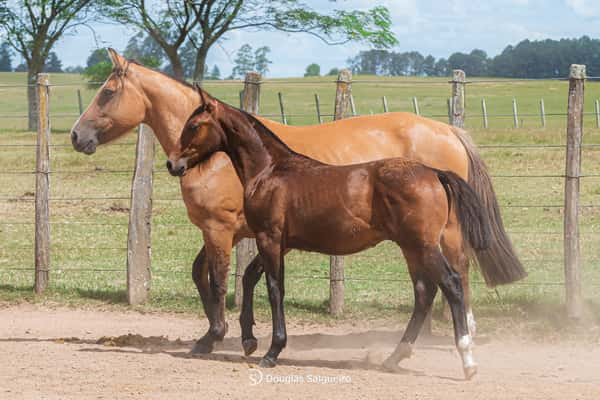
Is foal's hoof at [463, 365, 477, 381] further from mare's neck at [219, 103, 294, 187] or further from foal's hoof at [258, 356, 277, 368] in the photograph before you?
mare's neck at [219, 103, 294, 187]

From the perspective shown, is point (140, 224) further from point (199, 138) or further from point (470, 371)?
point (470, 371)

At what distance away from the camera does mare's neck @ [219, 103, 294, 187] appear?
20.8 ft

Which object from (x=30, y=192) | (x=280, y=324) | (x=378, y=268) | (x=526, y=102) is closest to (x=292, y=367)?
(x=280, y=324)

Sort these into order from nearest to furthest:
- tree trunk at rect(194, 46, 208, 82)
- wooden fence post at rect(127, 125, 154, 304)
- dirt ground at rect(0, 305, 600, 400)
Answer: dirt ground at rect(0, 305, 600, 400), wooden fence post at rect(127, 125, 154, 304), tree trunk at rect(194, 46, 208, 82)

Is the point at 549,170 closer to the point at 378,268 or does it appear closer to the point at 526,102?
the point at 378,268

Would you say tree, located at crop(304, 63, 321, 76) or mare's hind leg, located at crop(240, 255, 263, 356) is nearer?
mare's hind leg, located at crop(240, 255, 263, 356)

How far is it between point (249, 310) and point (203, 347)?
0.56 metres

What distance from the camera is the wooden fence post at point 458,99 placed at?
826 centimetres

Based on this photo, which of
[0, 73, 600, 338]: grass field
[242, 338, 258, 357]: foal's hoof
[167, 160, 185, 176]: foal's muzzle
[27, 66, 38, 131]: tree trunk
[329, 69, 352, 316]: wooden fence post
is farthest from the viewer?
[27, 66, 38, 131]: tree trunk

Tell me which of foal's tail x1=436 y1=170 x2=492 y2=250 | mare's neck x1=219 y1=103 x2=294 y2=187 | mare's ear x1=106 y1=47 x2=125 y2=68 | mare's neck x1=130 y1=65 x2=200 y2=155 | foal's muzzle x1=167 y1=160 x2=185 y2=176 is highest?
mare's ear x1=106 y1=47 x2=125 y2=68

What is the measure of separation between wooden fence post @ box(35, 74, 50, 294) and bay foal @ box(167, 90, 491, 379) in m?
3.52

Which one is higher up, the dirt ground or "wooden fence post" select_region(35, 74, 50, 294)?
"wooden fence post" select_region(35, 74, 50, 294)

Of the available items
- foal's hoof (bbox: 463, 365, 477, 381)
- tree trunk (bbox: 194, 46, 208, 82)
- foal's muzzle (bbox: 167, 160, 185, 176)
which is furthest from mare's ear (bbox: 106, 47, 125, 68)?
tree trunk (bbox: 194, 46, 208, 82)

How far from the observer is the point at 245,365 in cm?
627
